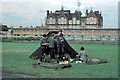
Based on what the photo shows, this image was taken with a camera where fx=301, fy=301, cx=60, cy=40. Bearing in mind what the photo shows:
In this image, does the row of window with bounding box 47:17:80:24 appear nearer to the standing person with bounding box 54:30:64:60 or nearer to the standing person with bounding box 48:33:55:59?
the standing person with bounding box 48:33:55:59

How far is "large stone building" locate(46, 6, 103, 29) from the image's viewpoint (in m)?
128

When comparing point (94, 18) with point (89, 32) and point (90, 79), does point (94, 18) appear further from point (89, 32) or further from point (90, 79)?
point (90, 79)

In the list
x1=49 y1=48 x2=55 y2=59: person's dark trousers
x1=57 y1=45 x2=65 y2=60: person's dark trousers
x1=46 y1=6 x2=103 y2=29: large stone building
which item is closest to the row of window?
x1=46 y1=6 x2=103 y2=29: large stone building

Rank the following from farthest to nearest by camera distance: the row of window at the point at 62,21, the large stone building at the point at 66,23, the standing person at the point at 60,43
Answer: the row of window at the point at 62,21
the large stone building at the point at 66,23
the standing person at the point at 60,43

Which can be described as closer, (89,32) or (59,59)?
(59,59)

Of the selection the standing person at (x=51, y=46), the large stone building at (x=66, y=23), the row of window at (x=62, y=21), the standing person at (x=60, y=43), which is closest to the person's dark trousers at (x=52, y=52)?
the standing person at (x=51, y=46)

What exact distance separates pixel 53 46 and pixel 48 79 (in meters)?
5.85

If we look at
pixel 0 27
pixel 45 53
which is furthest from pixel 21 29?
pixel 45 53

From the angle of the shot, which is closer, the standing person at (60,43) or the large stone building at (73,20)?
the standing person at (60,43)

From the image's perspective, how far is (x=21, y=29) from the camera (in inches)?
5044

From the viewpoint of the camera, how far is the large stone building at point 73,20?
5025 inches

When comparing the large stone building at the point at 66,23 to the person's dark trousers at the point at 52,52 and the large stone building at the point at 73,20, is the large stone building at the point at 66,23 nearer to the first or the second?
the large stone building at the point at 73,20

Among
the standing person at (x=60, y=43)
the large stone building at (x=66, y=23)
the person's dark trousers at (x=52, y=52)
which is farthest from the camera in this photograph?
the large stone building at (x=66, y=23)

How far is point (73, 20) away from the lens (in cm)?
12950
